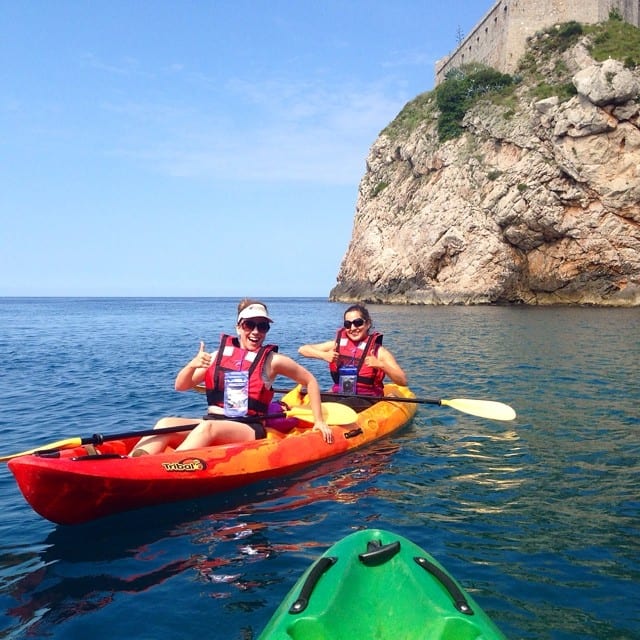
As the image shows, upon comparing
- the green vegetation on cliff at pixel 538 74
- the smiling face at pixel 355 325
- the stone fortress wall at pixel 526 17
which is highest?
the stone fortress wall at pixel 526 17

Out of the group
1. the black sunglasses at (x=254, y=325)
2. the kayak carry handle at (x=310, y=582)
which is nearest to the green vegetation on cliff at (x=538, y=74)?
the black sunglasses at (x=254, y=325)

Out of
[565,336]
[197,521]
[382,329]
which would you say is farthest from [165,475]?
[382,329]

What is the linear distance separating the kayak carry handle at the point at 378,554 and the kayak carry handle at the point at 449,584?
123 millimetres

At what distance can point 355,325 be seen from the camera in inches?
309

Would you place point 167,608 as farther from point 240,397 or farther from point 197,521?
point 240,397

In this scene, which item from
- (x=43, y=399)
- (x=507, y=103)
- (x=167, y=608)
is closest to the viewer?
(x=167, y=608)

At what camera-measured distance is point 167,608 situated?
3.81 meters

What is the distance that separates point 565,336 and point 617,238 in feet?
63.3

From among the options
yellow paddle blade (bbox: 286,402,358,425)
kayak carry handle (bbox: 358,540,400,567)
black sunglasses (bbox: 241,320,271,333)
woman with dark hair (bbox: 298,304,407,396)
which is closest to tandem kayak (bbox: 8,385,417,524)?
yellow paddle blade (bbox: 286,402,358,425)

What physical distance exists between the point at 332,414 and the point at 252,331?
6.80ft

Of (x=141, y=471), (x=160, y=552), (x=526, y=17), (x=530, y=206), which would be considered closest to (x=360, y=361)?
(x=141, y=471)

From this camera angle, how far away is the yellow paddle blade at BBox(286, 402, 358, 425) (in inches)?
285

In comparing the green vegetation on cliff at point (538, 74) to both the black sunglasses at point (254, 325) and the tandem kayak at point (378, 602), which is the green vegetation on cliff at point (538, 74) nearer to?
the black sunglasses at point (254, 325)

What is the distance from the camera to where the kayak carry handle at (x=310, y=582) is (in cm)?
282
